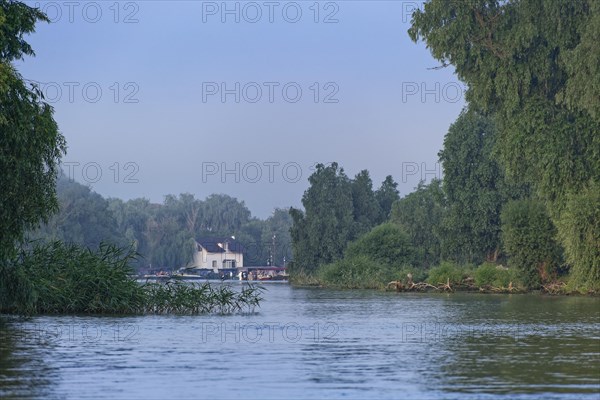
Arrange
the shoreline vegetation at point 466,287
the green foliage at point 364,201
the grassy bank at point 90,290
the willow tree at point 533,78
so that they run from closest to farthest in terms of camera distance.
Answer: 1. the grassy bank at point 90,290
2. the willow tree at point 533,78
3. the shoreline vegetation at point 466,287
4. the green foliage at point 364,201

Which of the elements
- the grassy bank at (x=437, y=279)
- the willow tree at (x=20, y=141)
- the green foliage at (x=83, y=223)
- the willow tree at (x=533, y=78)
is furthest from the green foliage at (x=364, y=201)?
the willow tree at (x=20, y=141)

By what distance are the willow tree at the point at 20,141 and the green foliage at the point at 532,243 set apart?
4196 centimetres

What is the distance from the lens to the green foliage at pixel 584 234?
59719mm

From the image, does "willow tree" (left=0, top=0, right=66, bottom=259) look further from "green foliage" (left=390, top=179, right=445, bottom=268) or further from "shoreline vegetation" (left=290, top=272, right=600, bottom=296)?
"green foliage" (left=390, top=179, right=445, bottom=268)

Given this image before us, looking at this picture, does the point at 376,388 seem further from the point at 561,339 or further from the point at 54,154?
the point at 54,154

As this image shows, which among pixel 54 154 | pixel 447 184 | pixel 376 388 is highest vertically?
pixel 447 184

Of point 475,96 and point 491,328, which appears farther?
point 475,96

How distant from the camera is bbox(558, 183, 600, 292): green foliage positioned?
59.7 meters

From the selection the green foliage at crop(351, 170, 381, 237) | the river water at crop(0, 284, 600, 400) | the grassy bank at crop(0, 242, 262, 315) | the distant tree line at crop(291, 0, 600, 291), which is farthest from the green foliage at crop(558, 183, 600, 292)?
the green foliage at crop(351, 170, 381, 237)

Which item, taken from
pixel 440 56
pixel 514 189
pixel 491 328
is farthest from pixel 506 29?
pixel 491 328

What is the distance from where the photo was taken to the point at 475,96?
218 ft

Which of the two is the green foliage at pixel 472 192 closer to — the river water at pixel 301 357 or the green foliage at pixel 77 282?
the river water at pixel 301 357

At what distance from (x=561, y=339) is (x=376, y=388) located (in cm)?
1303

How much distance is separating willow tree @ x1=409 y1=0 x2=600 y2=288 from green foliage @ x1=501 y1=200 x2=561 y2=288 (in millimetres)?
6174
